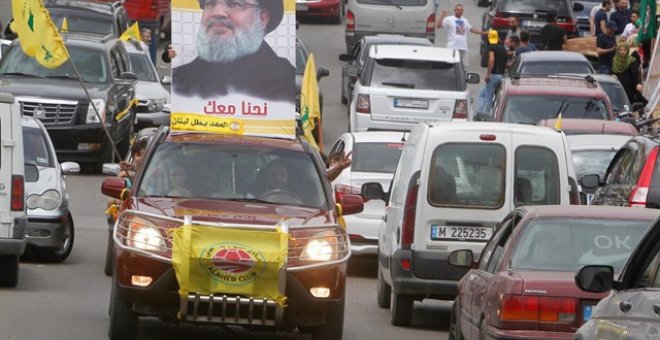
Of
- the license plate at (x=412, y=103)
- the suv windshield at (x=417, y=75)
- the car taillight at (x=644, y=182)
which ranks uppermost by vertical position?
the car taillight at (x=644, y=182)

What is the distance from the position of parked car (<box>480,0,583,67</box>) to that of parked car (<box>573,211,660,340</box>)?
1348 inches

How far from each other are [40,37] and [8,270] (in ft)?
29.2

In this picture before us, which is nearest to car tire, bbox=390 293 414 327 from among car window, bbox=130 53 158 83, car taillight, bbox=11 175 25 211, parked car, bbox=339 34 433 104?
car taillight, bbox=11 175 25 211

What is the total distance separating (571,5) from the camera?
1772 inches

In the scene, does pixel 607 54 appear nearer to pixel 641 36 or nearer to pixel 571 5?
pixel 641 36

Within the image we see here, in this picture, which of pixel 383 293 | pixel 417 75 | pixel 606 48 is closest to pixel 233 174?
pixel 383 293

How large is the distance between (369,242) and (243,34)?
159 inches

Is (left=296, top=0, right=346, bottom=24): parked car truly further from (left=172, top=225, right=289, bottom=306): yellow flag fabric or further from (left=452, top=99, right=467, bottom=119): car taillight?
(left=172, top=225, right=289, bottom=306): yellow flag fabric

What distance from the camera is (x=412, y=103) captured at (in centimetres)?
3117

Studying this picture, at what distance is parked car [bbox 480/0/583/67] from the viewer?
143 ft

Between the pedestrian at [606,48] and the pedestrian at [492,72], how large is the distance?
3227 mm

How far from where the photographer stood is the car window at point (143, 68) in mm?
34781

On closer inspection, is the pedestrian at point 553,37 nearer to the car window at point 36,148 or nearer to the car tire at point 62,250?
the car window at point 36,148

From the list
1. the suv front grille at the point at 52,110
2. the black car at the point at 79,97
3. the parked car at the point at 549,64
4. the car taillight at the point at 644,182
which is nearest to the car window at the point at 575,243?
the car taillight at the point at 644,182
